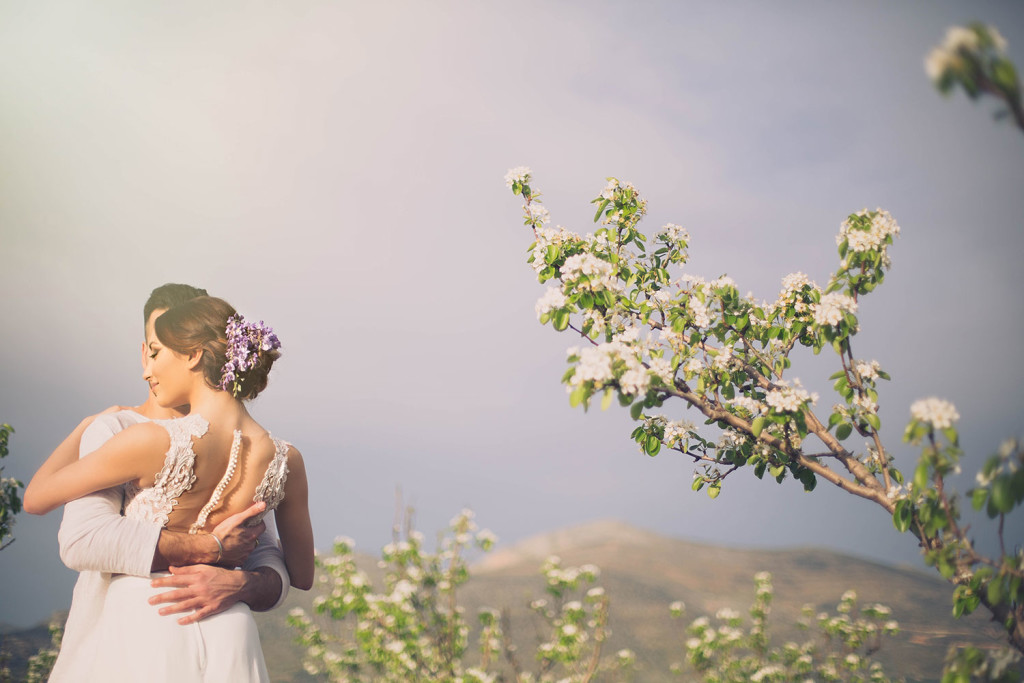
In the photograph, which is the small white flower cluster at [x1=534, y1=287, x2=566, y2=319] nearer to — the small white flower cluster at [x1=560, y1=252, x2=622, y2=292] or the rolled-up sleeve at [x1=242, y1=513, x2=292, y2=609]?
the small white flower cluster at [x1=560, y1=252, x2=622, y2=292]

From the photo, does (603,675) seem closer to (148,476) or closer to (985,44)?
(148,476)

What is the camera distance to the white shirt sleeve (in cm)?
172

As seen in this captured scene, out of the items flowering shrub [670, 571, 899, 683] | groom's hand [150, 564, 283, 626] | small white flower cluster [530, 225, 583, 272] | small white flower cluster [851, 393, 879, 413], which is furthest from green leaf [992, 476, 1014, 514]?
flowering shrub [670, 571, 899, 683]

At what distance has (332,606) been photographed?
4.38 meters

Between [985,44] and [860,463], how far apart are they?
1.24 meters

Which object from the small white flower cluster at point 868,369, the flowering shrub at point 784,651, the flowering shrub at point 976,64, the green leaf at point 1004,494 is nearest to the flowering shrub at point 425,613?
the flowering shrub at point 784,651

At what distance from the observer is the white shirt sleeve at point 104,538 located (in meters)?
1.72

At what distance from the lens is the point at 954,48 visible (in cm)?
112

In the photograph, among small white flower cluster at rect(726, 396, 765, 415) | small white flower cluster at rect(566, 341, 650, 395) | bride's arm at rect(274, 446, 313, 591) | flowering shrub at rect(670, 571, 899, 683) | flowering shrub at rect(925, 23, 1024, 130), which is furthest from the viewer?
flowering shrub at rect(670, 571, 899, 683)

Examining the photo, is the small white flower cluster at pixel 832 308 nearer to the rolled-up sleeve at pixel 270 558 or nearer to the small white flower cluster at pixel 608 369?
the small white flower cluster at pixel 608 369

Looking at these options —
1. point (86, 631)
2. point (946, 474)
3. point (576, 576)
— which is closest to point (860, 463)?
point (946, 474)

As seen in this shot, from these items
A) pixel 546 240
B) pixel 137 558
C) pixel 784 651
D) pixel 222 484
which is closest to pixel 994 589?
pixel 546 240

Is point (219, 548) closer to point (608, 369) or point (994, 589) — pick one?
point (608, 369)

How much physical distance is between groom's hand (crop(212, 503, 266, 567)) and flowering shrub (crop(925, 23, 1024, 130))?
1.91 metres
